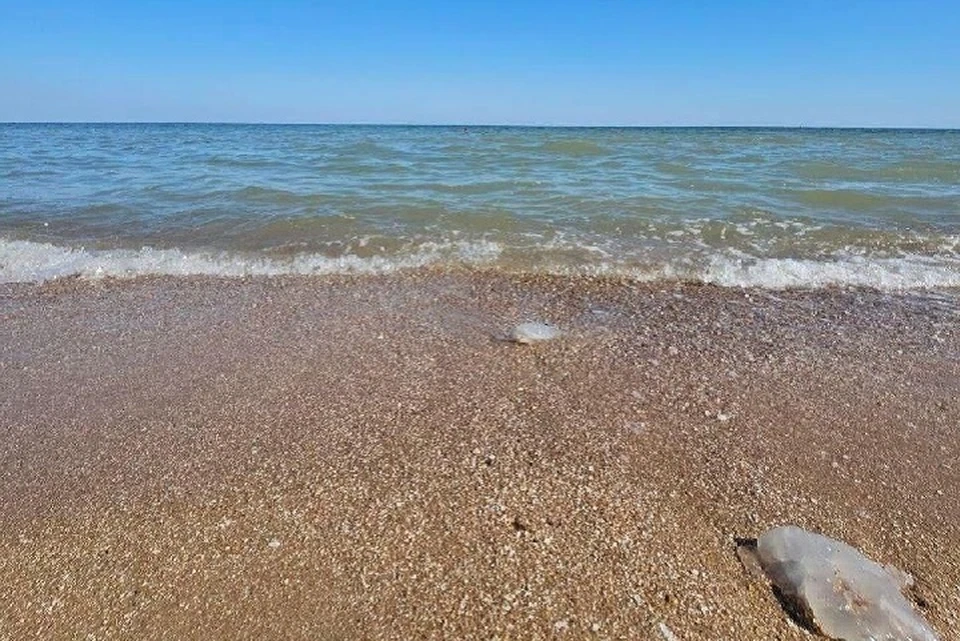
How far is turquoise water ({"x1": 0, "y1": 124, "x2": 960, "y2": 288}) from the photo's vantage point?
18.2 feet

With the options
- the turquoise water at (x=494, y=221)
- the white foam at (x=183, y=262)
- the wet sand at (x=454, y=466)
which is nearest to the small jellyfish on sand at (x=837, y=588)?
the wet sand at (x=454, y=466)

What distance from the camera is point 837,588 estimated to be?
1.74 m

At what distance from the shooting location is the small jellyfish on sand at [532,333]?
3.68 metres

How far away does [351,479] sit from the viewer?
2.31 meters

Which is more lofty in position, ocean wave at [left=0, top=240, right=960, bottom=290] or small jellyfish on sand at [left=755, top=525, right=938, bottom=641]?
ocean wave at [left=0, top=240, right=960, bottom=290]

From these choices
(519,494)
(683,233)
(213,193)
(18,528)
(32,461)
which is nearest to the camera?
(18,528)

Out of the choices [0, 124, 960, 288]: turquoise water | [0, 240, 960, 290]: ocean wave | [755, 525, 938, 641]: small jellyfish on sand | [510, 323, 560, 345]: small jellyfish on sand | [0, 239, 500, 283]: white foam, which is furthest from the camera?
[0, 124, 960, 288]: turquoise water

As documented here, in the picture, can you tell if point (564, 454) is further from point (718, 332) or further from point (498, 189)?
point (498, 189)

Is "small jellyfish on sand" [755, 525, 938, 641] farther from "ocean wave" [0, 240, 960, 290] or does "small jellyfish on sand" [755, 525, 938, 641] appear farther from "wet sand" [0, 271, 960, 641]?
"ocean wave" [0, 240, 960, 290]

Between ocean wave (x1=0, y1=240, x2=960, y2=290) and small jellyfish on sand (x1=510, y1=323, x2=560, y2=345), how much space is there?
5.01 feet

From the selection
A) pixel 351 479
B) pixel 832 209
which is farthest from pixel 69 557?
pixel 832 209

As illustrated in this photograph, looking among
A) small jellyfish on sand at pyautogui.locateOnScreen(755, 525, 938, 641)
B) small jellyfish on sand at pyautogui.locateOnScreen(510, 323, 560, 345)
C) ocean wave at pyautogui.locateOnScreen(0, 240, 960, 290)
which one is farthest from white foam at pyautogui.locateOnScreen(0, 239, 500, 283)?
small jellyfish on sand at pyautogui.locateOnScreen(755, 525, 938, 641)

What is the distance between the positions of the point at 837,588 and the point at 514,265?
13.4ft

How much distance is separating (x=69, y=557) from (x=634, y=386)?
Answer: 8.21 feet
